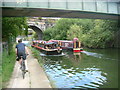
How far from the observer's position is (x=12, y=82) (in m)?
7.49

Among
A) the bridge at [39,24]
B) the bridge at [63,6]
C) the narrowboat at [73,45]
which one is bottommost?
the narrowboat at [73,45]

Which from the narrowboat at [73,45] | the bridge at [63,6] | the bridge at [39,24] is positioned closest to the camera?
the bridge at [63,6]

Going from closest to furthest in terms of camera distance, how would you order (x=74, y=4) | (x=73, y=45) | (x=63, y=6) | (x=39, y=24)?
1. (x=63, y=6)
2. (x=74, y=4)
3. (x=73, y=45)
4. (x=39, y=24)

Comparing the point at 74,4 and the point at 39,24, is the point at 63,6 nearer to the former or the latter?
the point at 74,4

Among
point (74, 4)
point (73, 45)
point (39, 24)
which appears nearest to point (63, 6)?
point (74, 4)

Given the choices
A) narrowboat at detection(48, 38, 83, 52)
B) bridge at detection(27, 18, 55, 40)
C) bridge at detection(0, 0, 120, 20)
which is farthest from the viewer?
bridge at detection(27, 18, 55, 40)

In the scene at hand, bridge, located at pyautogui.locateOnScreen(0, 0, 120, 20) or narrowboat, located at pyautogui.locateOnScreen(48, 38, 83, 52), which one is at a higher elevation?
bridge, located at pyautogui.locateOnScreen(0, 0, 120, 20)

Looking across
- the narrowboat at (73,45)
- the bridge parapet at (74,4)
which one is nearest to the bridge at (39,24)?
the narrowboat at (73,45)

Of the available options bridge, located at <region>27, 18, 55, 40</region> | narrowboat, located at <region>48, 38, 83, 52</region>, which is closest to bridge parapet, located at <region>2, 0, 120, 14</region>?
narrowboat, located at <region>48, 38, 83, 52</region>

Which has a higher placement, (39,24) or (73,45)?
(39,24)

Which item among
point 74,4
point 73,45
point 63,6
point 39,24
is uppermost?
point 39,24

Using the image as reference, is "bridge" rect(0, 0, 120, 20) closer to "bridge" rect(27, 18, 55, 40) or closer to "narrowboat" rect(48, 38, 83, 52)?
"narrowboat" rect(48, 38, 83, 52)

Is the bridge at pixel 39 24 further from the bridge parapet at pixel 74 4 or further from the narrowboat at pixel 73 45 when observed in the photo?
the bridge parapet at pixel 74 4

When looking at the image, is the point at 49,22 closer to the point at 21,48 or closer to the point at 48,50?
the point at 48,50
